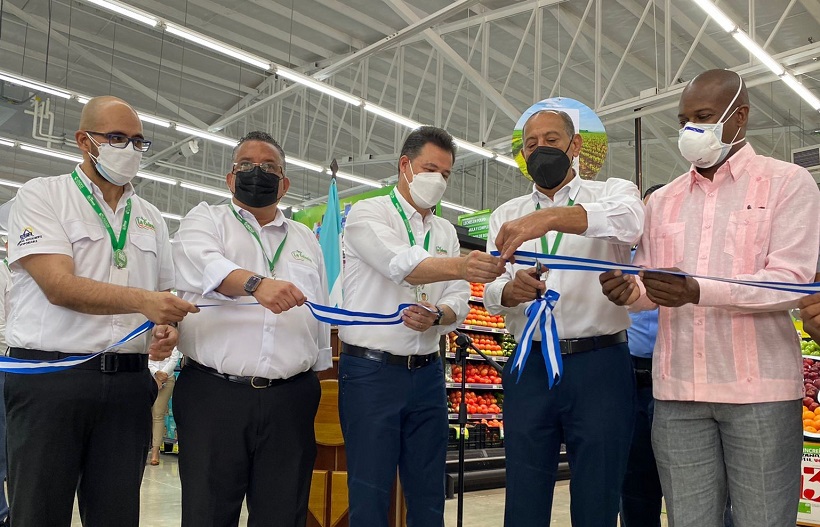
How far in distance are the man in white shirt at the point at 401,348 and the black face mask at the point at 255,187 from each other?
0.39 metres

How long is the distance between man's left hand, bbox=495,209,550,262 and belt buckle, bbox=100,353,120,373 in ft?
4.65

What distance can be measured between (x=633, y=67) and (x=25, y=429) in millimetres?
13764

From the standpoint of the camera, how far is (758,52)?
902 centimetres

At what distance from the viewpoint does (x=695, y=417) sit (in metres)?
2.10

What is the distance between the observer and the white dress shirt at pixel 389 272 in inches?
108

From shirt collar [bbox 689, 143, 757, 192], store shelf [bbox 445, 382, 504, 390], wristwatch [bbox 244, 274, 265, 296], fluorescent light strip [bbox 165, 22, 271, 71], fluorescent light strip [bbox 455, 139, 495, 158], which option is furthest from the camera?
fluorescent light strip [bbox 455, 139, 495, 158]

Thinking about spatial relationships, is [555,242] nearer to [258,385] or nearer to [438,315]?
[438,315]

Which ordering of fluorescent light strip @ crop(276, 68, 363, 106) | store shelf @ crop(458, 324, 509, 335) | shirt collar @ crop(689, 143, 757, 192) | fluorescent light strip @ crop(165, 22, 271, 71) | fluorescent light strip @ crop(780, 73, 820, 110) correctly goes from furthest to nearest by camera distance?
fluorescent light strip @ crop(276, 68, 363, 106)
fluorescent light strip @ crop(780, 73, 820, 110)
fluorescent light strip @ crop(165, 22, 271, 71)
store shelf @ crop(458, 324, 509, 335)
shirt collar @ crop(689, 143, 757, 192)

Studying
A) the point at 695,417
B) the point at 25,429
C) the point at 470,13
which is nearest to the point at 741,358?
the point at 695,417

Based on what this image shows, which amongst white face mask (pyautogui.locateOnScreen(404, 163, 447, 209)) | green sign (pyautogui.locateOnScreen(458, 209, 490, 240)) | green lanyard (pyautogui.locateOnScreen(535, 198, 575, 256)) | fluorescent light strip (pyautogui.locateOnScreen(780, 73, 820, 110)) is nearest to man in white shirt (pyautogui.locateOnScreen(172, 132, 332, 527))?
white face mask (pyautogui.locateOnScreen(404, 163, 447, 209))

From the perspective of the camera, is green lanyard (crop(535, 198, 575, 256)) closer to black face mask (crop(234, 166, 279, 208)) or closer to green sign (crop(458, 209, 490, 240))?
black face mask (crop(234, 166, 279, 208))

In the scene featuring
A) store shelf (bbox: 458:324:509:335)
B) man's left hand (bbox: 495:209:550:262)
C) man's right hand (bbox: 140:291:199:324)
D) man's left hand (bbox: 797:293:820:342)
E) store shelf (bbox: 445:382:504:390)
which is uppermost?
man's left hand (bbox: 495:209:550:262)

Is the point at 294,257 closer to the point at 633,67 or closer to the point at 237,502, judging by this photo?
the point at 237,502

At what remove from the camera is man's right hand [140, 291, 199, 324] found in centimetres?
229
